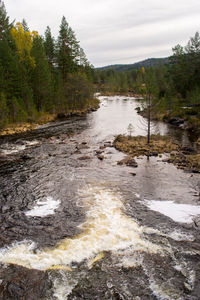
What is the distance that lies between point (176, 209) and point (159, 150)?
40.1ft

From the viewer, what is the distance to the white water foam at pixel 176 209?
12.4 metres

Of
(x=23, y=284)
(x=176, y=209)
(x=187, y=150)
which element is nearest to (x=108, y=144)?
(x=187, y=150)

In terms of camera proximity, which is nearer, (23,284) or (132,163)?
(23,284)

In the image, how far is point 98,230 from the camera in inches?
435

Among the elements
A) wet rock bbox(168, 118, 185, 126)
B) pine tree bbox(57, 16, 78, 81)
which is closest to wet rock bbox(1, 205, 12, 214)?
wet rock bbox(168, 118, 185, 126)

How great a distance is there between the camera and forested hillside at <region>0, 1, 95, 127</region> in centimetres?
3719

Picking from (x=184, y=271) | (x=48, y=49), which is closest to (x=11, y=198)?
(x=184, y=271)

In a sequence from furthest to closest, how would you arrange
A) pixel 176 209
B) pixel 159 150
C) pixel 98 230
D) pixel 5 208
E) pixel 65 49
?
pixel 65 49
pixel 159 150
pixel 5 208
pixel 176 209
pixel 98 230

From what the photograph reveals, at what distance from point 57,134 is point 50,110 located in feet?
60.9

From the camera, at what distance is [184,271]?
8.44 metres

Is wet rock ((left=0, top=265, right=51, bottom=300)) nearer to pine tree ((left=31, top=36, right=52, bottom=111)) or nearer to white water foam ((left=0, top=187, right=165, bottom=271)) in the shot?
white water foam ((left=0, top=187, right=165, bottom=271))

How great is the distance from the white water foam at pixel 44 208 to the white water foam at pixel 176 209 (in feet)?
19.3

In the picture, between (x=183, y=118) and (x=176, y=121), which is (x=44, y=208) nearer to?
(x=176, y=121)

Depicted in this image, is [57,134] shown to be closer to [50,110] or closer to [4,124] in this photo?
[4,124]
